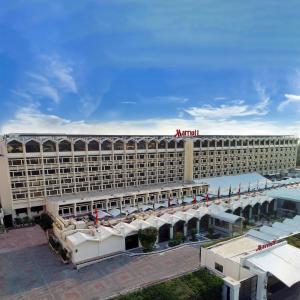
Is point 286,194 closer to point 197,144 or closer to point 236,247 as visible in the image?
point 197,144

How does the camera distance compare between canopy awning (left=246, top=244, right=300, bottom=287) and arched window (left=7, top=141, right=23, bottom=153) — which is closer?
canopy awning (left=246, top=244, right=300, bottom=287)

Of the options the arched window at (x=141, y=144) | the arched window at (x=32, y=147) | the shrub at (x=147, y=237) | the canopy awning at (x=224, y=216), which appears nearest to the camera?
the shrub at (x=147, y=237)

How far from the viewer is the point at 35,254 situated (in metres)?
32.7

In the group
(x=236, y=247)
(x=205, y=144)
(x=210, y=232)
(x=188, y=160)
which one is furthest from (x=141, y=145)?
(x=236, y=247)

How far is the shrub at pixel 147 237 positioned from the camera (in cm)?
3203

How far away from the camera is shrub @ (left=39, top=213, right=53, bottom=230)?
42.5 metres

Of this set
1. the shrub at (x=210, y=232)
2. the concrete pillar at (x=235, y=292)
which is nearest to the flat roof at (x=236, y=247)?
the concrete pillar at (x=235, y=292)

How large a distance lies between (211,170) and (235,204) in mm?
24105

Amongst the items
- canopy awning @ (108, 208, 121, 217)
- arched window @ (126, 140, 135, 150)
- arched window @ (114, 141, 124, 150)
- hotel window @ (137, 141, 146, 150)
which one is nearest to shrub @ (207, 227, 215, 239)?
canopy awning @ (108, 208, 121, 217)

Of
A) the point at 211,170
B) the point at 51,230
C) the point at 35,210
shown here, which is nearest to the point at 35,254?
the point at 51,230

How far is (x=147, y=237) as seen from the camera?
32031 millimetres

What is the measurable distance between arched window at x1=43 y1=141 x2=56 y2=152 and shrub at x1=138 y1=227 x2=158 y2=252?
26132mm

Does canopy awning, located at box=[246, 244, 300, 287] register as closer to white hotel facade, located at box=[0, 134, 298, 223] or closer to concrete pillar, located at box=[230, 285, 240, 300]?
concrete pillar, located at box=[230, 285, 240, 300]

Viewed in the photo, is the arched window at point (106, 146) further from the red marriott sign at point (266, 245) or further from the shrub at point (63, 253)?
the red marriott sign at point (266, 245)
